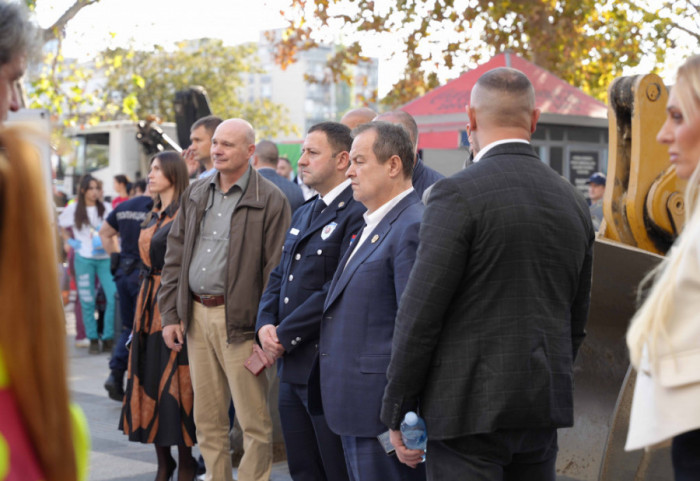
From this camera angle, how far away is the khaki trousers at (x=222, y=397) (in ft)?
20.2

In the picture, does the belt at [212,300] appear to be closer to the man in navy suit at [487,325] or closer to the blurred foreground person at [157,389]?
the blurred foreground person at [157,389]

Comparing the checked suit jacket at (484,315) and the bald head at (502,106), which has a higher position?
the bald head at (502,106)

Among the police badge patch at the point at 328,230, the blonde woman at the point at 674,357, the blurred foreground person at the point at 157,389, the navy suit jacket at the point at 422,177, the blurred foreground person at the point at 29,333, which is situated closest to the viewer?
the blurred foreground person at the point at 29,333

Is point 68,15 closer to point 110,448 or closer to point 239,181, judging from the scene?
point 110,448

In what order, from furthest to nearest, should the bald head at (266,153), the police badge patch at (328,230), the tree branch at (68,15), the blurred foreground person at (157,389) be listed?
the tree branch at (68,15), the bald head at (266,153), the blurred foreground person at (157,389), the police badge patch at (328,230)

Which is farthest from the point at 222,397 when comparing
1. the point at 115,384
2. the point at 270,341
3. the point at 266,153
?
the point at 115,384

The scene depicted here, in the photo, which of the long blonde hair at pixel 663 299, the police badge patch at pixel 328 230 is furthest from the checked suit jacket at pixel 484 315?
the police badge patch at pixel 328 230

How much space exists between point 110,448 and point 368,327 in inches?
171

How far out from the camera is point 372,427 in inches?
169

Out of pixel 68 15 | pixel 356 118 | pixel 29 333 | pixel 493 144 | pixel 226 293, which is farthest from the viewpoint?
pixel 68 15

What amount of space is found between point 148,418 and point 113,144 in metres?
19.1

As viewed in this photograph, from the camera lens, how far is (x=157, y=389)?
685cm

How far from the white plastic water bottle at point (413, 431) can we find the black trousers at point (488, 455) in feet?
0.13

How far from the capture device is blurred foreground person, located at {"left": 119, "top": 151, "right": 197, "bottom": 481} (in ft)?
22.0
